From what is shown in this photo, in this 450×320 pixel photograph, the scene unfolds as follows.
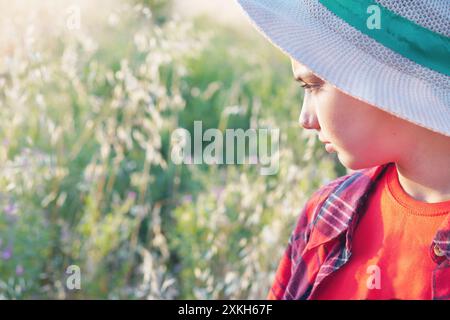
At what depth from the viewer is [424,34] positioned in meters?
1.48

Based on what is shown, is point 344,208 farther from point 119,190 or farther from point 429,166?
point 119,190

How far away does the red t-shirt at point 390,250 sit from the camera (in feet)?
4.99

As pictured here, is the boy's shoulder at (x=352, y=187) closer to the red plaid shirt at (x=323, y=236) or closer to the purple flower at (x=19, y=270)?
the red plaid shirt at (x=323, y=236)

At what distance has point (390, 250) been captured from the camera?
1.57m

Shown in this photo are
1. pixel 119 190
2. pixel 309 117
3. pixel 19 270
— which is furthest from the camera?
pixel 119 190

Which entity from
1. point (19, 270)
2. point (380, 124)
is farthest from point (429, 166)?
point (19, 270)

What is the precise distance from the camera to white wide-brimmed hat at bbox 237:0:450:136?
1440 millimetres

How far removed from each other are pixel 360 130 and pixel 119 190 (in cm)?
208

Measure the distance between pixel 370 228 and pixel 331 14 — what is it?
0.47 meters

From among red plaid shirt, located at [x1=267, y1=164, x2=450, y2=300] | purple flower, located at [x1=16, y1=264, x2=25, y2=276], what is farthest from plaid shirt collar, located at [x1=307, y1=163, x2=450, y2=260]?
purple flower, located at [x1=16, y1=264, x2=25, y2=276]

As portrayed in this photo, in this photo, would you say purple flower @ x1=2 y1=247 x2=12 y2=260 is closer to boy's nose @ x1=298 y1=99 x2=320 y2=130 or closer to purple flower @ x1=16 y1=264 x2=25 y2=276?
purple flower @ x1=16 y1=264 x2=25 y2=276

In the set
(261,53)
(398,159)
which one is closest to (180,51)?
(398,159)
